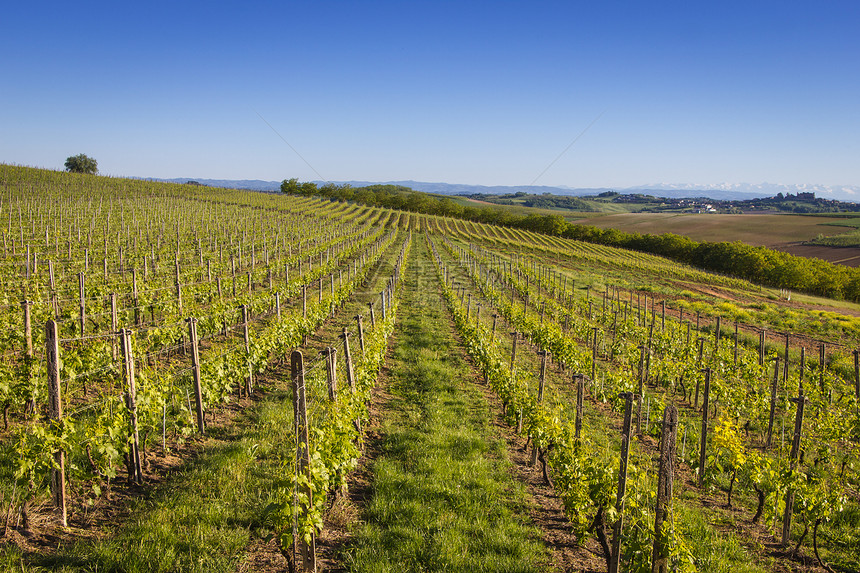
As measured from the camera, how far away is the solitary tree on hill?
89.5 m

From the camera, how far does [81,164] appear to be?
3538 inches

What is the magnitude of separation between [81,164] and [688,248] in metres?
115

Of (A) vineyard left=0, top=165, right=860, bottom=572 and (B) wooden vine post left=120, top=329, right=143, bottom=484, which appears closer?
(A) vineyard left=0, top=165, right=860, bottom=572

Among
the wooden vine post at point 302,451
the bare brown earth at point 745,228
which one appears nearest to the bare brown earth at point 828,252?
the bare brown earth at point 745,228

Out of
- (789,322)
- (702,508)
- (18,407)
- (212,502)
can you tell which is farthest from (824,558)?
(789,322)

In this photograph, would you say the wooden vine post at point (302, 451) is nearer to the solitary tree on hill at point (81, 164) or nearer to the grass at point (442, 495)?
the grass at point (442, 495)

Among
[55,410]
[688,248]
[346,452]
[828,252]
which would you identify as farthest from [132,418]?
[828,252]

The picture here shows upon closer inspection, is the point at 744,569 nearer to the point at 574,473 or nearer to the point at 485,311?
the point at 574,473

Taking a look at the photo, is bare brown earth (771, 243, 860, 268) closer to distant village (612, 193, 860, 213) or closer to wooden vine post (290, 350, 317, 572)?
wooden vine post (290, 350, 317, 572)

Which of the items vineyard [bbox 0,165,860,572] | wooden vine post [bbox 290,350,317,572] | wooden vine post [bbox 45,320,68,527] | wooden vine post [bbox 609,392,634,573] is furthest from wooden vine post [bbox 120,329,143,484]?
wooden vine post [bbox 609,392,634,573]

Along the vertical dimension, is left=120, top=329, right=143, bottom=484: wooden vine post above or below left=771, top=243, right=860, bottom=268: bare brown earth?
below

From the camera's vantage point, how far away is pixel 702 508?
628 cm

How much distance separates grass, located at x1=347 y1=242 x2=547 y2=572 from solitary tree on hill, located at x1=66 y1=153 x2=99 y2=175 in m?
109

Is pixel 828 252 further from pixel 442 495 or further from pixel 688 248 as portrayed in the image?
pixel 442 495
